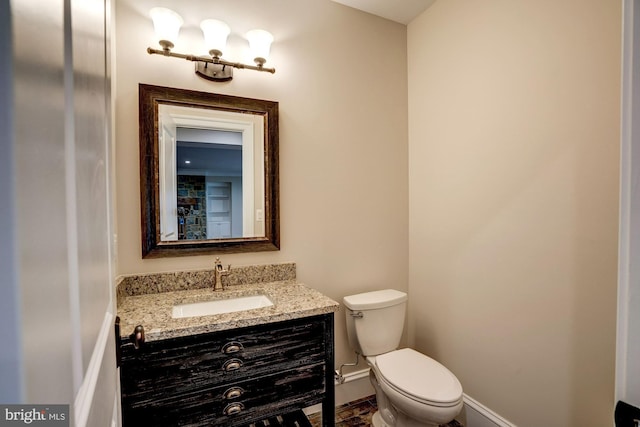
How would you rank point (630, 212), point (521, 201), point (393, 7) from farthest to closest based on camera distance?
point (393, 7)
point (521, 201)
point (630, 212)

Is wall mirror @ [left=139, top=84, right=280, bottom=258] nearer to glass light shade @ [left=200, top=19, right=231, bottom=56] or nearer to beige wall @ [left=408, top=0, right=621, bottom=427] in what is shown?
glass light shade @ [left=200, top=19, right=231, bottom=56]

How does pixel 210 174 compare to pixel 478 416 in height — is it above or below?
above

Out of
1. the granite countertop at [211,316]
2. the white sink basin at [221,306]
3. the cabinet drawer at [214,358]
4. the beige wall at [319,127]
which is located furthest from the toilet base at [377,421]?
the white sink basin at [221,306]

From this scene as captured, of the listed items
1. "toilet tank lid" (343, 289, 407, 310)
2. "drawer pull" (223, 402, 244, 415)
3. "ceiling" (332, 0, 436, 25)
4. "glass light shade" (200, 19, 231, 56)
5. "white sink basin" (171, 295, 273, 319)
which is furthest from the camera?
"ceiling" (332, 0, 436, 25)

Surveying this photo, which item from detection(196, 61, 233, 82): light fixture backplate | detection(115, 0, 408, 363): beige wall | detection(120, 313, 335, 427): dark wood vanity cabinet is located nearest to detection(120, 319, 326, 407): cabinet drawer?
detection(120, 313, 335, 427): dark wood vanity cabinet

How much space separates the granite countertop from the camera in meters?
1.17

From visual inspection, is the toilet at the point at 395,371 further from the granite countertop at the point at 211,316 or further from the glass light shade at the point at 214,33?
the glass light shade at the point at 214,33

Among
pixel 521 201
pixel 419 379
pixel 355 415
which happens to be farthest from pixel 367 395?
pixel 521 201

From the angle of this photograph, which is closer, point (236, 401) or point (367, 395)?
point (236, 401)

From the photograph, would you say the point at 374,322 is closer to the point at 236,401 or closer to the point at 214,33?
the point at 236,401

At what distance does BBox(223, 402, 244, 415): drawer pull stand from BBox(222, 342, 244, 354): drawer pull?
221mm

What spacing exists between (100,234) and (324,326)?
1111mm

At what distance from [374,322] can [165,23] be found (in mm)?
2032

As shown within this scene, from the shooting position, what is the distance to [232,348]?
1250mm
